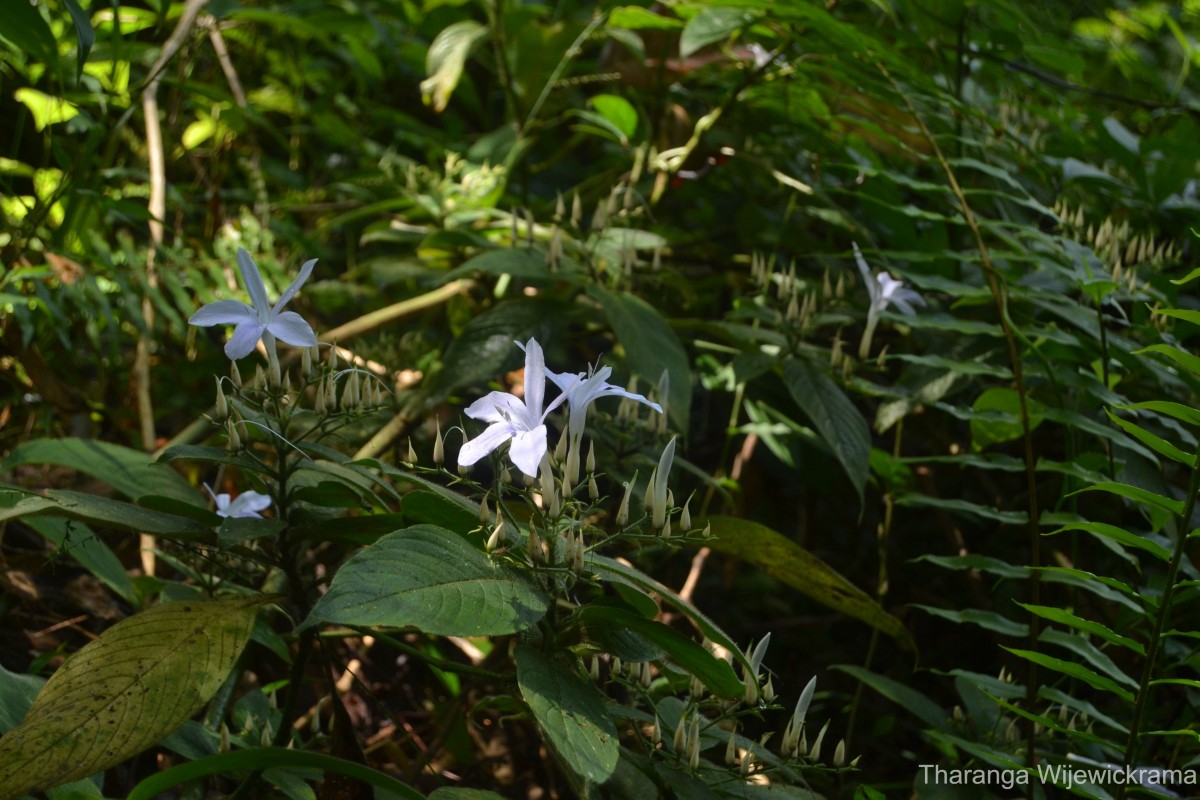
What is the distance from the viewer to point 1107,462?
159cm

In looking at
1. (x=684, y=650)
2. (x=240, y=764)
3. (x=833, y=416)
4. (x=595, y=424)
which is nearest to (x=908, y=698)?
(x=833, y=416)

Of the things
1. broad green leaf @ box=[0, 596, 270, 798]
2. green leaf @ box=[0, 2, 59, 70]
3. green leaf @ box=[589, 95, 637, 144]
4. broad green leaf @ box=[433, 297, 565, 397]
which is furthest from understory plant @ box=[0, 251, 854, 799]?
green leaf @ box=[589, 95, 637, 144]

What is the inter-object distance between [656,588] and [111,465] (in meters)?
0.78

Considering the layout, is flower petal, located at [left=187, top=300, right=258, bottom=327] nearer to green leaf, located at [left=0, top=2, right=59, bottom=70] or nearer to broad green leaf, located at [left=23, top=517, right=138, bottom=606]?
broad green leaf, located at [left=23, top=517, right=138, bottom=606]

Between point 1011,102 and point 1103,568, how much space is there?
134cm

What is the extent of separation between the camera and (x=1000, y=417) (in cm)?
150

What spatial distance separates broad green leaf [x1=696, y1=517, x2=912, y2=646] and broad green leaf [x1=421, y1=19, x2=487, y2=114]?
4.36ft

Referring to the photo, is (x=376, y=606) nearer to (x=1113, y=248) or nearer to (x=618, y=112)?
(x=1113, y=248)

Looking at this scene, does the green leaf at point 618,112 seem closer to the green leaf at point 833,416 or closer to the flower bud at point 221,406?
the green leaf at point 833,416

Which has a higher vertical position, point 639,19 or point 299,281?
point 639,19

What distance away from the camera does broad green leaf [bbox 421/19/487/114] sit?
2.27 meters

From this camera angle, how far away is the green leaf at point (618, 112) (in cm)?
220

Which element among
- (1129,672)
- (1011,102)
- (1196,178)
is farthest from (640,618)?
(1196,178)

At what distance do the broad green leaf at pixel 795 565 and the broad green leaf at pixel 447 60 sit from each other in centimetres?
133
